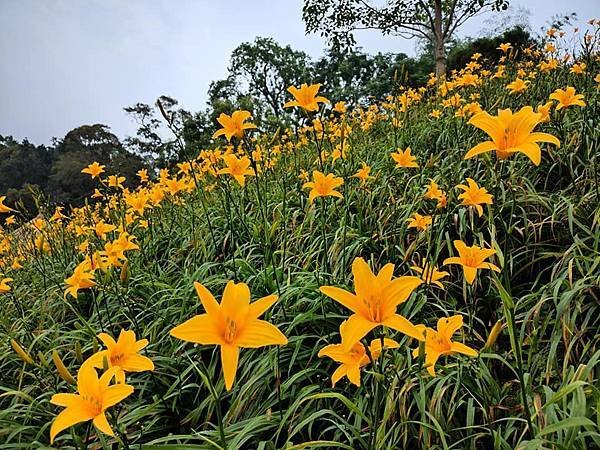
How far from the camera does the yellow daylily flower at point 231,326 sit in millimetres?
833

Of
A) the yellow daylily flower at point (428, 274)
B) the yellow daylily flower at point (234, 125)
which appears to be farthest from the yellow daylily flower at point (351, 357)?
the yellow daylily flower at point (234, 125)

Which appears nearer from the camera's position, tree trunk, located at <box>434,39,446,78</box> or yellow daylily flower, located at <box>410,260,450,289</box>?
yellow daylily flower, located at <box>410,260,450,289</box>

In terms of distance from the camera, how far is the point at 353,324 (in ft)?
2.73

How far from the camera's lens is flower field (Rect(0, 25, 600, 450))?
36.9 inches

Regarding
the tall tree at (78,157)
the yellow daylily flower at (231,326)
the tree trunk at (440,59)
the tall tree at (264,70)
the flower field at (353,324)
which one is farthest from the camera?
the tall tree at (264,70)

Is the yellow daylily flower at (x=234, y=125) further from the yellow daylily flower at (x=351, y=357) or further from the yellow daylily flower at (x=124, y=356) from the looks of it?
the yellow daylily flower at (x=351, y=357)

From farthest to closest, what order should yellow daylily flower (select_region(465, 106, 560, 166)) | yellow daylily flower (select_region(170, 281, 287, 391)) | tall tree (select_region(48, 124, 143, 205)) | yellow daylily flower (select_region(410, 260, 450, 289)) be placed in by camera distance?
tall tree (select_region(48, 124, 143, 205)) < yellow daylily flower (select_region(410, 260, 450, 289)) < yellow daylily flower (select_region(465, 106, 560, 166)) < yellow daylily flower (select_region(170, 281, 287, 391))

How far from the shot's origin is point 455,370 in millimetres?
1475

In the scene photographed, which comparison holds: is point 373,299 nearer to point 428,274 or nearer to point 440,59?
point 428,274

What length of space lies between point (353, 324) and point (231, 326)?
0.85 feet

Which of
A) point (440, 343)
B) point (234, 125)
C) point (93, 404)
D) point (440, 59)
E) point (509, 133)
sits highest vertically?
point (440, 59)

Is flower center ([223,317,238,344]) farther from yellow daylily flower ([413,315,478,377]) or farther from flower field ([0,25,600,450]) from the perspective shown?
yellow daylily flower ([413,315,478,377])

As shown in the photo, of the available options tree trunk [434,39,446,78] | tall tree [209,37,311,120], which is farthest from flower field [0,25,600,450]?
tall tree [209,37,311,120]

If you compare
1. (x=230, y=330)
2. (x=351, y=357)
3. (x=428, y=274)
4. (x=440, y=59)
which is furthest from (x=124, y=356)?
(x=440, y=59)
